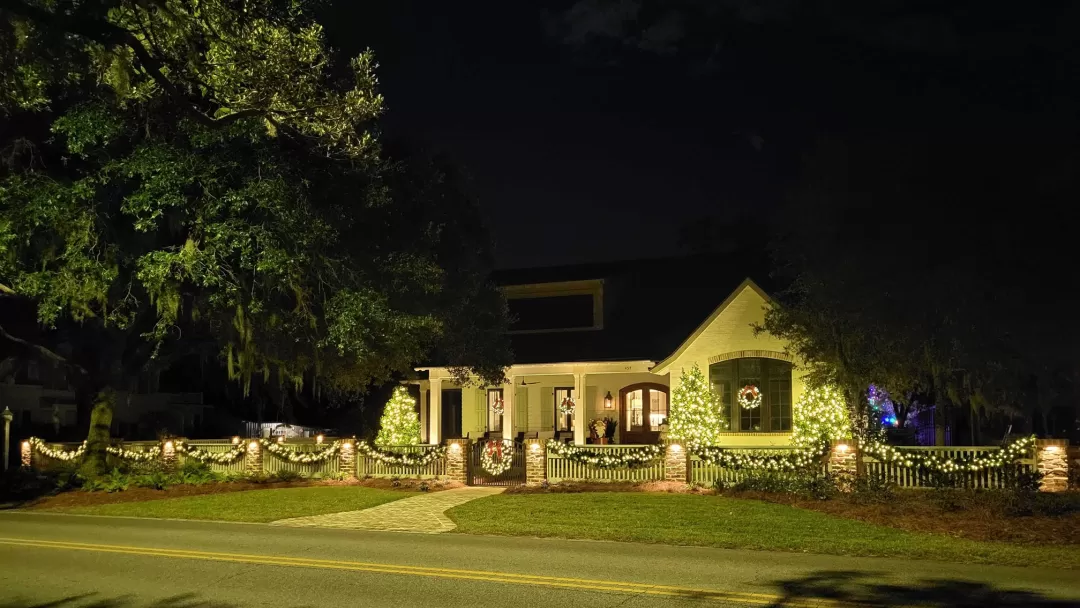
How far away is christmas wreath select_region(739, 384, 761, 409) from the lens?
26.2 metres

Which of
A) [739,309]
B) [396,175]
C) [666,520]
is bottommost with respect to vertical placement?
[666,520]

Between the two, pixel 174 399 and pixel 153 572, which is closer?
pixel 153 572

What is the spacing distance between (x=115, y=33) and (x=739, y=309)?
17.7 meters

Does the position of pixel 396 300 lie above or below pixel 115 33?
below

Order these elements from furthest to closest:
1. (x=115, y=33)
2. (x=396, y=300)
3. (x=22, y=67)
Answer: (x=396, y=300)
(x=22, y=67)
(x=115, y=33)

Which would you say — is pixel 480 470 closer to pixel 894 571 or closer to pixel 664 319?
pixel 664 319

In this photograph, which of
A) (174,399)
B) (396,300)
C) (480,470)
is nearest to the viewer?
(396,300)

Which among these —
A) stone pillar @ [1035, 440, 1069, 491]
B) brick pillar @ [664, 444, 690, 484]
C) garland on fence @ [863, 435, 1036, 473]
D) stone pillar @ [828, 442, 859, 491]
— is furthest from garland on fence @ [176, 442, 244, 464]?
stone pillar @ [1035, 440, 1069, 491]

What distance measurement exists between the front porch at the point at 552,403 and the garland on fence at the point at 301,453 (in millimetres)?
5164

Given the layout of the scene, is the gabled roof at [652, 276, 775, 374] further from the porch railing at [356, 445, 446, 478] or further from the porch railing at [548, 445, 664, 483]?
the porch railing at [356, 445, 446, 478]

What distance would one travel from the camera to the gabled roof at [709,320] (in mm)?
26641

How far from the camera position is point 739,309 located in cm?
2706

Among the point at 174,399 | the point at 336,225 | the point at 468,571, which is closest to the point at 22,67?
the point at 336,225

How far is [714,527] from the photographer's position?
651 inches
